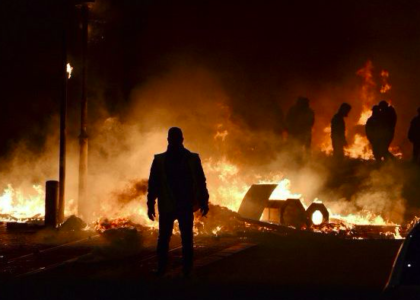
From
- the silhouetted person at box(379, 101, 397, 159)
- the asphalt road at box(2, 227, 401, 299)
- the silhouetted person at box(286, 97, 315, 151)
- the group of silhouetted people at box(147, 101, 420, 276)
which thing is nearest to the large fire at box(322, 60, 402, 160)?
the silhouetted person at box(286, 97, 315, 151)

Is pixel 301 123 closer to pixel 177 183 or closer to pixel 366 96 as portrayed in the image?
pixel 366 96

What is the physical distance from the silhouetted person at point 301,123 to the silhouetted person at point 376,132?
2404 millimetres

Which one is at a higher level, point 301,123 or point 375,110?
point 375,110

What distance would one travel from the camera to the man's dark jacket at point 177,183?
10.3 m

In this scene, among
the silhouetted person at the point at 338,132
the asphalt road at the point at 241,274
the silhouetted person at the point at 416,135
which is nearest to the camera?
the asphalt road at the point at 241,274

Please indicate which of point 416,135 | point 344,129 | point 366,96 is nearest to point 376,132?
point 416,135

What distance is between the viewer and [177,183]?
33.7 feet

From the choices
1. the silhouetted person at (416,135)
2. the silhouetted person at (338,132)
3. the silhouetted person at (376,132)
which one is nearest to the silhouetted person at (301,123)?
the silhouetted person at (338,132)

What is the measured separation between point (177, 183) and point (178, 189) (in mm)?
74

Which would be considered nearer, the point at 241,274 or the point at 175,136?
the point at 175,136

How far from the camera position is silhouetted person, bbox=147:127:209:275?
10250 millimetres

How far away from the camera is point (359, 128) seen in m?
31.7

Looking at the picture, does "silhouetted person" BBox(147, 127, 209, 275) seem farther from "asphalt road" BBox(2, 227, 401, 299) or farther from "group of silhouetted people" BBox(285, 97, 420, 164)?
"group of silhouetted people" BBox(285, 97, 420, 164)

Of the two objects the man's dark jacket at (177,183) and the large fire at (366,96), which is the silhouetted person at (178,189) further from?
the large fire at (366,96)
